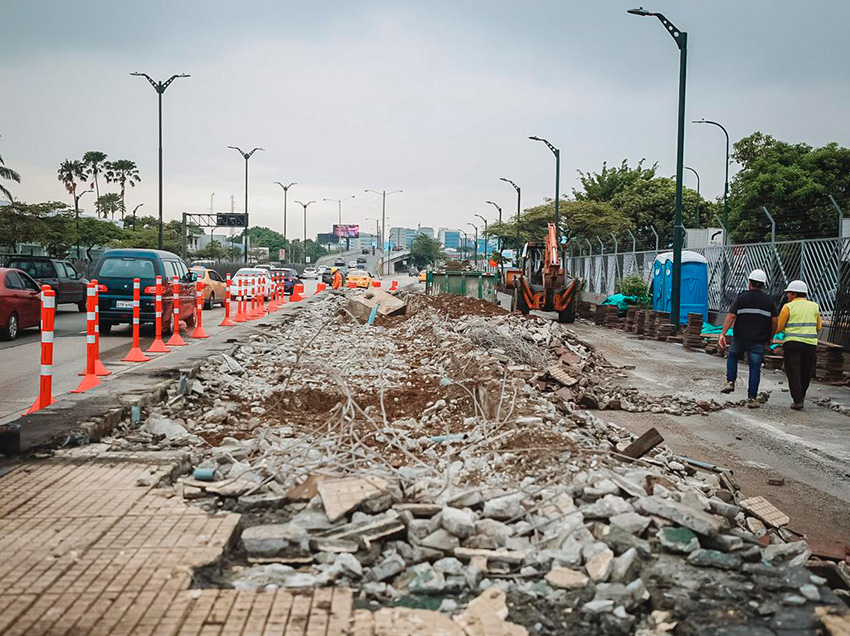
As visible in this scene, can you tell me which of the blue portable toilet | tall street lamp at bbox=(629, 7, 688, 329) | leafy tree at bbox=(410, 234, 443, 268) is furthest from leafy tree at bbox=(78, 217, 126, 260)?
leafy tree at bbox=(410, 234, 443, 268)

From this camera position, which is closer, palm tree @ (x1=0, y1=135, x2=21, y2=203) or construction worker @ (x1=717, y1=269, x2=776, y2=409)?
construction worker @ (x1=717, y1=269, x2=776, y2=409)

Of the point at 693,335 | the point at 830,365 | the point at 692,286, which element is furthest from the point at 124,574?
the point at 692,286

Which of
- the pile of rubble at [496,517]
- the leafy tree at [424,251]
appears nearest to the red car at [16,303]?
the pile of rubble at [496,517]

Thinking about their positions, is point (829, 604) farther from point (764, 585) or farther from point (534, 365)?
point (534, 365)

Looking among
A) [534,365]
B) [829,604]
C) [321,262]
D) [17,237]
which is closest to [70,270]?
[17,237]

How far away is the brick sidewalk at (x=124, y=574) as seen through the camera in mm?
3408

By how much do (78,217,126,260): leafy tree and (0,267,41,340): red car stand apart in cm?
4721

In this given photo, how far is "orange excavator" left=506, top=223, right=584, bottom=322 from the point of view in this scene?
26.4 meters

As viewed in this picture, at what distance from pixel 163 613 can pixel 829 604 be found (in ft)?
10.4

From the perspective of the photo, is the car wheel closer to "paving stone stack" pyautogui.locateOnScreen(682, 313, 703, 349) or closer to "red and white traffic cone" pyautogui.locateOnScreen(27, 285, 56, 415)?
"red and white traffic cone" pyautogui.locateOnScreen(27, 285, 56, 415)

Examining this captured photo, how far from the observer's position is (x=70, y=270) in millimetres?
25578

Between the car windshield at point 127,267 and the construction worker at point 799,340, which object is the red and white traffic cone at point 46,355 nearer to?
the car windshield at point 127,267

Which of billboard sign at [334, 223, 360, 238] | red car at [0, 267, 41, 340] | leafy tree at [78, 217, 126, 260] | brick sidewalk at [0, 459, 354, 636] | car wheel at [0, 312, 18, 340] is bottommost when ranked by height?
brick sidewalk at [0, 459, 354, 636]

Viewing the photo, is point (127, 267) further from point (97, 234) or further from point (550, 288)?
point (97, 234)
